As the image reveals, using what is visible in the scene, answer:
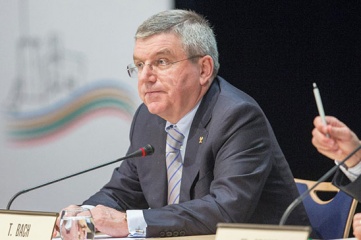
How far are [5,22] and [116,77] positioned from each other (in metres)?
0.73

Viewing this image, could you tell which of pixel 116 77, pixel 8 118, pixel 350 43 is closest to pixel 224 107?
pixel 116 77

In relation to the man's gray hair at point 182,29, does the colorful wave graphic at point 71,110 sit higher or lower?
lower

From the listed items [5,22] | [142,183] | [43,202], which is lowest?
[43,202]

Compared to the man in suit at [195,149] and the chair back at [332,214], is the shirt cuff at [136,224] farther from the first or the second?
the chair back at [332,214]

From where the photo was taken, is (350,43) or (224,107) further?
(350,43)

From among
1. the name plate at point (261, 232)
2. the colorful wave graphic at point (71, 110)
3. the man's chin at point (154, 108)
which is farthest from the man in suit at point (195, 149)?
the name plate at point (261, 232)

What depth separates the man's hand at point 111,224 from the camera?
10.8ft

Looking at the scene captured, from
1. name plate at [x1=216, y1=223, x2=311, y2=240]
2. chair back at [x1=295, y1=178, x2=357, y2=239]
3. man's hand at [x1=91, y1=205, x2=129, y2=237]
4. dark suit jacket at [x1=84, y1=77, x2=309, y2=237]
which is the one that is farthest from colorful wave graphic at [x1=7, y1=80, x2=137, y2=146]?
name plate at [x1=216, y1=223, x2=311, y2=240]

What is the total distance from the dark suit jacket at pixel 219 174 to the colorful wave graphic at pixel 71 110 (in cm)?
88

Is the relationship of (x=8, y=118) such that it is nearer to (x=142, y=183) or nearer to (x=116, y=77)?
(x=116, y=77)

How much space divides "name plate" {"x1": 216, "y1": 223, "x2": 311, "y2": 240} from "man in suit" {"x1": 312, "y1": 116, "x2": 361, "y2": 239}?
1.77 ft

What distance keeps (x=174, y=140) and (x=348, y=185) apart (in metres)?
1.15

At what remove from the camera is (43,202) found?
15.7 feet

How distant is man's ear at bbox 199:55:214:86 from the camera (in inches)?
150
